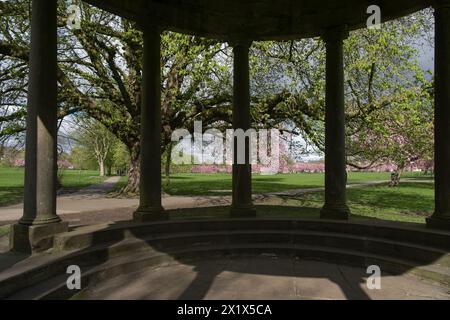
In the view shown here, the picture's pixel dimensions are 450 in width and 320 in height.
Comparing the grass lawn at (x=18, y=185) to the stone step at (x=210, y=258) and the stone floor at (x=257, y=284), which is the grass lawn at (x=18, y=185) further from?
the stone floor at (x=257, y=284)

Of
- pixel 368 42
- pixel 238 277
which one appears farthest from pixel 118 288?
pixel 368 42

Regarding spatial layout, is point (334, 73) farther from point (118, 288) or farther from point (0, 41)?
point (0, 41)

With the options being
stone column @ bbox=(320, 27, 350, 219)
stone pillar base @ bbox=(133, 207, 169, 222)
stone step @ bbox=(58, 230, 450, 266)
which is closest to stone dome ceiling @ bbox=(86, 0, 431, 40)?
stone column @ bbox=(320, 27, 350, 219)

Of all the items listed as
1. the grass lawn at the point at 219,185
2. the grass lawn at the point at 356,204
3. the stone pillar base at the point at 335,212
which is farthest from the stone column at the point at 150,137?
the grass lawn at the point at 219,185

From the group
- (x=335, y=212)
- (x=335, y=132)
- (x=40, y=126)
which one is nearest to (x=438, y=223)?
(x=335, y=212)

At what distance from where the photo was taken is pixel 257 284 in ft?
25.0

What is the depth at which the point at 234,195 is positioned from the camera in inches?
471

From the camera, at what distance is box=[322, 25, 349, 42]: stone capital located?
1127cm

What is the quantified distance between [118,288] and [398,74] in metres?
18.6

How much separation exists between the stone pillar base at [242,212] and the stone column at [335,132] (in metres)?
2.24

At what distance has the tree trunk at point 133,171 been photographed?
84.8 ft

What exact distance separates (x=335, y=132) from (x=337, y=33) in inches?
122

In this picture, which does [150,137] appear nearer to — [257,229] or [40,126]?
[40,126]

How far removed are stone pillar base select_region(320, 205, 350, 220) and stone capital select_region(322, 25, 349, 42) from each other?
17.3 feet
